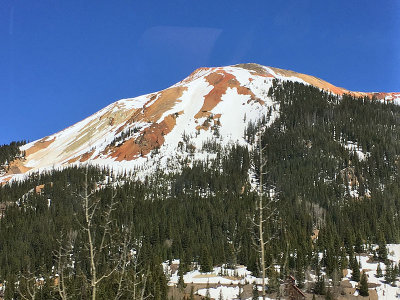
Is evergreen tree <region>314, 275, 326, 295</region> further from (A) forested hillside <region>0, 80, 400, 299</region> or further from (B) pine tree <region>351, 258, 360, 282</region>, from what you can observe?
(B) pine tree <region>351, 258, 360, 282</region>

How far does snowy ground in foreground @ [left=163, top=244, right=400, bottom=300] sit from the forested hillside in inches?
110

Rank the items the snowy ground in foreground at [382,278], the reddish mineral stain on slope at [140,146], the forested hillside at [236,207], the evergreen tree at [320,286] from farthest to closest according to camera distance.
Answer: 1. the reddish mineral stain on slope at [140,146]
2. the forested hillside at [236,207]
3. the evergreen tree at [320,286]
4. the snowy ground in foreground at [382,278]

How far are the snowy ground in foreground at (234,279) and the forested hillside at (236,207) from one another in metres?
2.79

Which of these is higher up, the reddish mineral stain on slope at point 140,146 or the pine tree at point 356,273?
the reddish mineral stain on slope at point 140,146

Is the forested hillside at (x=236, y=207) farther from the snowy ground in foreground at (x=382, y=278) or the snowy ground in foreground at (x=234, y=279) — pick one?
the snowy ground in foreground at (x=382, y=278)

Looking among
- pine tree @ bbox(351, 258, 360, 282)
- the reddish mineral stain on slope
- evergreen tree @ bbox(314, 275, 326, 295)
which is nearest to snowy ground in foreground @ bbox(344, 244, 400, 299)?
pine tree @ bbox(351, 258, 360, 282)

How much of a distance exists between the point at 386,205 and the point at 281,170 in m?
46.2

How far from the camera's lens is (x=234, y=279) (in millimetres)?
82438

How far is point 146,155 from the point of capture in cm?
18825

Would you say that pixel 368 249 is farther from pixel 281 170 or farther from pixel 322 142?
pixel 322 142

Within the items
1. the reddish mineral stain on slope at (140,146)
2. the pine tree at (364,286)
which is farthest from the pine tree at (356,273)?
the reddish mineral stain on slope at (140,146)

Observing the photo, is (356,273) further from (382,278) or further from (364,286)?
(364,286)

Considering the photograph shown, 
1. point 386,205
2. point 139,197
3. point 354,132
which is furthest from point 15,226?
point 354,132

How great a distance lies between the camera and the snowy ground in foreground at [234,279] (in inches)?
2837
